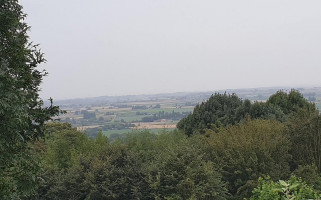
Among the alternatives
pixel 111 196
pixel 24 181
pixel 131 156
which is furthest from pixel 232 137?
pixel 24 181

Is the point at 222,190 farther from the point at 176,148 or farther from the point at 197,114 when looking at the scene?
the point at 197,114

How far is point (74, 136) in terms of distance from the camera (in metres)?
22.4

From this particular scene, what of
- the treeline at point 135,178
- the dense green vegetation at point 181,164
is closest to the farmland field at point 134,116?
the dense green vegetation at point 181,164

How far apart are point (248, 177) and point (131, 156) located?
6055 mm

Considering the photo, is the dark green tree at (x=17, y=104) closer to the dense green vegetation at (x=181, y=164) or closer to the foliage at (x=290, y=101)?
the dense green vegetation at (x=181, y=164)

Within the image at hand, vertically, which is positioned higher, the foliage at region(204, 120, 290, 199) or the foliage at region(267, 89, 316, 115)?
the foliage at region(267, 89, 316, 115)

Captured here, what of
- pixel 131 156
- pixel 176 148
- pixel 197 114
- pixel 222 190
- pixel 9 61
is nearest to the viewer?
pixel 9 61

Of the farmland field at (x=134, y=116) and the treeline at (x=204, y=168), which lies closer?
the treeline at (x=204, y=168)

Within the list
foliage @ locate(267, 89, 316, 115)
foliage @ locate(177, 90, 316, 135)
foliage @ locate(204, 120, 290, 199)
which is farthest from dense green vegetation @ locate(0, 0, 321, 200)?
foliage @ locate(267, 89, 316, 115)

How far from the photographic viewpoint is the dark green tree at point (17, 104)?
6.48m

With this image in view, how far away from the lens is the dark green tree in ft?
21.3

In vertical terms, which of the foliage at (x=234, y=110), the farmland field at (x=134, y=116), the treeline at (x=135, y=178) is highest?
the foliage at (x=234, y=110)

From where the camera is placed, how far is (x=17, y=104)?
648 centimetres

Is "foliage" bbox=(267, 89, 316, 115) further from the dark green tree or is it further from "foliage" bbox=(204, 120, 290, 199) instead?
the dark green tree
